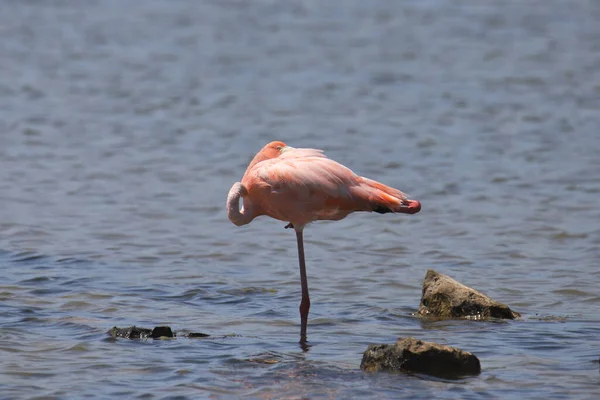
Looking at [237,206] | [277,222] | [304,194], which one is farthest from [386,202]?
[277,222]

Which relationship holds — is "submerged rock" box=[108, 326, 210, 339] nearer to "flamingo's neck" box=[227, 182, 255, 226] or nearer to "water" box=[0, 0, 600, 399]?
"water" box=[0, 0, 600, 399]

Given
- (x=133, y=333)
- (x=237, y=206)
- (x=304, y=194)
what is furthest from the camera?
(x=237, y=206)

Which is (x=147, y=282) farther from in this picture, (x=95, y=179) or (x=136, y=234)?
(x=95, y=179)

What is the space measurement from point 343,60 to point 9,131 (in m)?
6.80

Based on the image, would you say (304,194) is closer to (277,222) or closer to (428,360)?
(428,360)

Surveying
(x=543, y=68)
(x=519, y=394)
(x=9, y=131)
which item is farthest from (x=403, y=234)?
(x=543, y=68)

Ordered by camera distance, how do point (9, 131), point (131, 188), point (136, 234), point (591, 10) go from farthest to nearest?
point (591, 10) < point (9, 131) < point (131, 188) < point (136, 234)

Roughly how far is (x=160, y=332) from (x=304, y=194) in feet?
4.60

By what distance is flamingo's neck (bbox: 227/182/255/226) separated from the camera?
321 inches

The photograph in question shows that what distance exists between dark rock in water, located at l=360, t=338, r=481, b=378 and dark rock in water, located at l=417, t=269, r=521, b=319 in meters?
1.38

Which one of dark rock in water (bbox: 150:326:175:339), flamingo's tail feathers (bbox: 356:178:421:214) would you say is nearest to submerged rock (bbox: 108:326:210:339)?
dark rock in water (bbox: 150:326:175:339)

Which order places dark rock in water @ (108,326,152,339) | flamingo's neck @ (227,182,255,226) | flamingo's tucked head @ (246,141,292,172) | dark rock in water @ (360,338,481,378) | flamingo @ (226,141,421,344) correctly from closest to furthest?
dark rock in water @ (360,338,481,378) → dark rock in water @ (108,326,152,339) → flamingo @ (226,141,421,344) → flamingo's neck @ (227,182,255,226) → flamingo's tucked head @ (246,141,292,172)

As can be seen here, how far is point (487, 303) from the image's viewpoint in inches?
329

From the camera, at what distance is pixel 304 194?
804 cm
